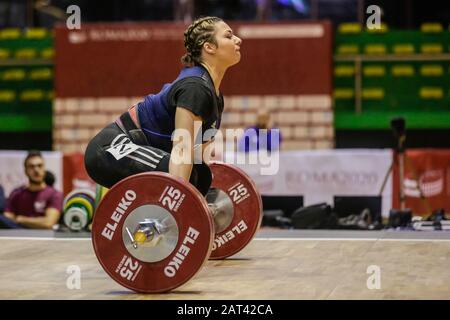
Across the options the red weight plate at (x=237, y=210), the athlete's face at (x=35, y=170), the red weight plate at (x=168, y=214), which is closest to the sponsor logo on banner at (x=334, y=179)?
the athlete's face at (x=35, y=170)

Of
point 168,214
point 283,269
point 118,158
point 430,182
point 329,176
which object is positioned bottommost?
point 430,182

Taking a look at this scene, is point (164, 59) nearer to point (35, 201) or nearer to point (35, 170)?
point (35, 170)

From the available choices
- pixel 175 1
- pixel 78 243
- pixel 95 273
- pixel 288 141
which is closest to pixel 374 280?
pixel 95 273

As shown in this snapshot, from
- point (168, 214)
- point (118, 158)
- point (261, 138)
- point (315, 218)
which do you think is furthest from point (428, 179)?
point (168, 214)

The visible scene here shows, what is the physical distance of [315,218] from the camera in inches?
322

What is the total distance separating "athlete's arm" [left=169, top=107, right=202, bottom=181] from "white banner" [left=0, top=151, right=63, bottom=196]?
6.65 metres

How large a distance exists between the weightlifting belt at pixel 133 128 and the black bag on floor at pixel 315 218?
12.0ft

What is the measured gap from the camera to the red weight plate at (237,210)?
18.5ft

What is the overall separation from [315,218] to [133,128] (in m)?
3.72

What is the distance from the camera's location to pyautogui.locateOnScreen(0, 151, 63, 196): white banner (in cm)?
1087

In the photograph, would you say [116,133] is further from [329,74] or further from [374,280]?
[329,74]

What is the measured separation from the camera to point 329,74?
1320cm

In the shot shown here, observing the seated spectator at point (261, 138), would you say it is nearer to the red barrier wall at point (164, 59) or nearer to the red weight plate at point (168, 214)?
the red barrier wall at point (164, 59)

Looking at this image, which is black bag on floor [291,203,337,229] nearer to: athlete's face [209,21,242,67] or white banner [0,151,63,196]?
athlete's face [209,21,242,67]
